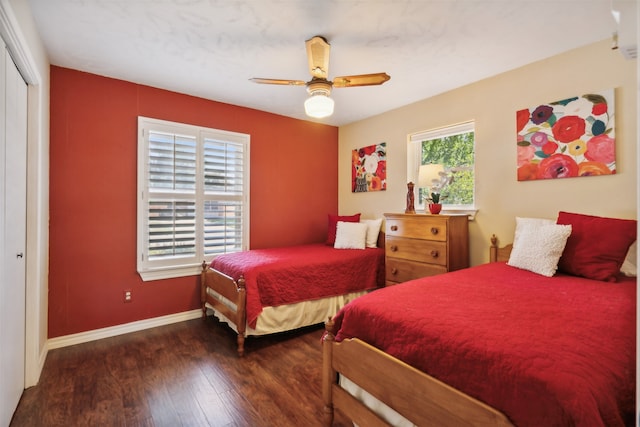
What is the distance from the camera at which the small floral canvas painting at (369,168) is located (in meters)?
3.99

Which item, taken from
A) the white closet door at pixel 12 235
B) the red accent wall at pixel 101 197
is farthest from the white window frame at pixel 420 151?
the white closet door at pixel 12 235

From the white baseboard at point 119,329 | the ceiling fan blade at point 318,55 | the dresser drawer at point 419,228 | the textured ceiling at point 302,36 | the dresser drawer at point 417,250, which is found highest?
the textured ceiling at point 302,36

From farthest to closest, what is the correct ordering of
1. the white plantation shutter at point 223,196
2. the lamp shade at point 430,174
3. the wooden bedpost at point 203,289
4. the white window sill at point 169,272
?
the white plantation shutter at point 223,196 → the wooden bedpost at point 203,289 → the white window sill at point 169,272 → the lamp shade at point 430,174

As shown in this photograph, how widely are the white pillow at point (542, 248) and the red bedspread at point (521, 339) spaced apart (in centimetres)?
20

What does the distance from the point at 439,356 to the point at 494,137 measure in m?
2.41

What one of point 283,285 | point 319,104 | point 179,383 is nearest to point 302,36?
point 319,104

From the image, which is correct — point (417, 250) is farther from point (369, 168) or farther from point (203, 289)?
point (203, 289)

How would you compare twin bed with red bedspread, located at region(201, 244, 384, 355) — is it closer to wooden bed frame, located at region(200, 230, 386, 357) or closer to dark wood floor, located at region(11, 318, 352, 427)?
wooden bed frame, located at region(200, 230, 386, 357)

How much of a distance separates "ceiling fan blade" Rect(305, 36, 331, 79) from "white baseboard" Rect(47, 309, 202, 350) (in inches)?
107

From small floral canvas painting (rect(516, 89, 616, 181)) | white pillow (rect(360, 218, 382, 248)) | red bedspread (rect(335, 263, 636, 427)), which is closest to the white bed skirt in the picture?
white pillow (rect(360, 218, 382, 248))

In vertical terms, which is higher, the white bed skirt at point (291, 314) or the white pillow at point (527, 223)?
the white pillow at point (527, 223)

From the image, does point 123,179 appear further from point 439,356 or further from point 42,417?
point 439,356

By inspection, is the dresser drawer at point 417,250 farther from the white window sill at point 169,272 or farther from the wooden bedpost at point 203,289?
the white window sill at point 169,272

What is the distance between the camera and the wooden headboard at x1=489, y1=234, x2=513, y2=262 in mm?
2707
